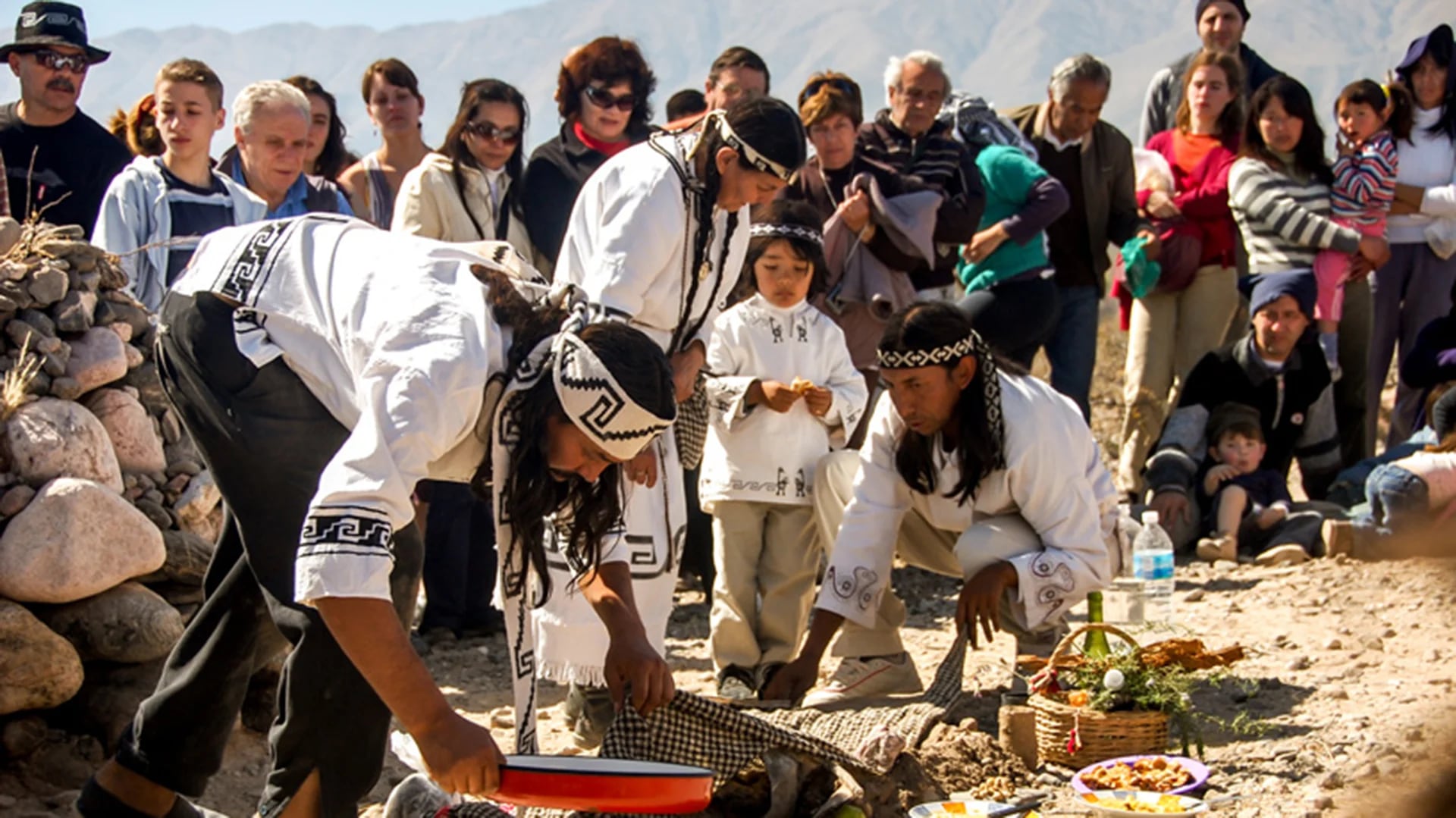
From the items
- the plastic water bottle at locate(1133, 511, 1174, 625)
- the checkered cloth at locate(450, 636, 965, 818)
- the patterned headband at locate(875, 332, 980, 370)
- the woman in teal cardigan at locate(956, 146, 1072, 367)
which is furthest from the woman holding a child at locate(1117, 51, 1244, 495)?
the checkered cloth at locate(450, 636, 965, 818)

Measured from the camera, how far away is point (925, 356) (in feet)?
16.7

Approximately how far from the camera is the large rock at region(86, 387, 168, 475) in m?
5.06

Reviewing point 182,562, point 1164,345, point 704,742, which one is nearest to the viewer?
point 704,742

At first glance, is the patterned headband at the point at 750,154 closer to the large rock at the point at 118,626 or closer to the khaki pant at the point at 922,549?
the khaki pant at the point at 922,549

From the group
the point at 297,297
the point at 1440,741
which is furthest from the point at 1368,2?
the point at 297,297

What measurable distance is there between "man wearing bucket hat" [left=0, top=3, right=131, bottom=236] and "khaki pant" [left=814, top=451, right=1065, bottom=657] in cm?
321

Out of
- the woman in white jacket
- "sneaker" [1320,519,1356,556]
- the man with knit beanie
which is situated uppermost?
the man with knit beanie

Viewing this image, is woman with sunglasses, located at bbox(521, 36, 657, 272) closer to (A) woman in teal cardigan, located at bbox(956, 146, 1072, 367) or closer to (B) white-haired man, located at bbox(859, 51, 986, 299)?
(B) white-haired man, located at bbox(859, 51, 986, 299)

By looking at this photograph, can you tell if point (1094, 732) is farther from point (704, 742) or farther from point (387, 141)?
point (387, 141)

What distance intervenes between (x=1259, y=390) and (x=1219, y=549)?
871 mm

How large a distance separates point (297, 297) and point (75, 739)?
2.00 m

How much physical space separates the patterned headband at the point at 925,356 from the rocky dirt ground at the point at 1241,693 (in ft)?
3.79

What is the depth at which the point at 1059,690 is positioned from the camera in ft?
15.7

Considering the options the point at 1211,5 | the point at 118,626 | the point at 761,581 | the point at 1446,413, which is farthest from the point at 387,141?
the point at 1446,413
